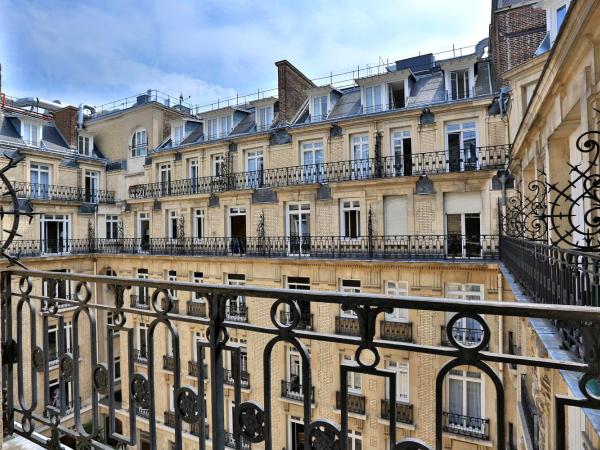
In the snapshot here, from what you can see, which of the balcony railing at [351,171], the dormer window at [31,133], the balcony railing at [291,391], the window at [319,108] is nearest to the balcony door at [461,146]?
the balcony railing at [351,171]

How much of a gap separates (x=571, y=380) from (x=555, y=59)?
3.73 meters

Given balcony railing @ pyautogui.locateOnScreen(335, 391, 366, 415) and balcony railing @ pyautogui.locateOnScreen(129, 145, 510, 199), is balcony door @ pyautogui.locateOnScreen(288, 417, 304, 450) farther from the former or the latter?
balcony railing @ pyautogui.locateOnScreen(129, 145, 510, 199)

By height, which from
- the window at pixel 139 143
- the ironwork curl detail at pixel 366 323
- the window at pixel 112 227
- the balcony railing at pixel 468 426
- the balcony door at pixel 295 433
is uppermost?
the window at pixel 139 143

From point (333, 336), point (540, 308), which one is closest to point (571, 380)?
point (540, 308)

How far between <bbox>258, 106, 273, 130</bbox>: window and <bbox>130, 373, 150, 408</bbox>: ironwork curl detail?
1569 centimetres

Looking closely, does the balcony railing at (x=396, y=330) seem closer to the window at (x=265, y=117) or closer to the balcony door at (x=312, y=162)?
the balcony door at (x=312, y=162)

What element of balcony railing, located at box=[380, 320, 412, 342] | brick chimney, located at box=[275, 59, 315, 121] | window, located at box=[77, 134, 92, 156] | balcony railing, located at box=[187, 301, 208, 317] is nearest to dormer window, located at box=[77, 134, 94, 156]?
window, located at box=[77, 134, 92, 156]

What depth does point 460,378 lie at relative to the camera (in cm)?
1171

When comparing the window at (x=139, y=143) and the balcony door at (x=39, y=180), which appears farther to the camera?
the window at (x=139, y=143)

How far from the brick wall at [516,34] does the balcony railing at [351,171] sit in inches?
96.3

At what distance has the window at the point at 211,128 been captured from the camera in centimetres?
1847

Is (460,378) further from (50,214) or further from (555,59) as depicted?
(50,214)

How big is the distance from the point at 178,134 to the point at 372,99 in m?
9.93

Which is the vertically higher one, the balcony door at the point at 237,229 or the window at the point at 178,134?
the window at the point at 178,134
